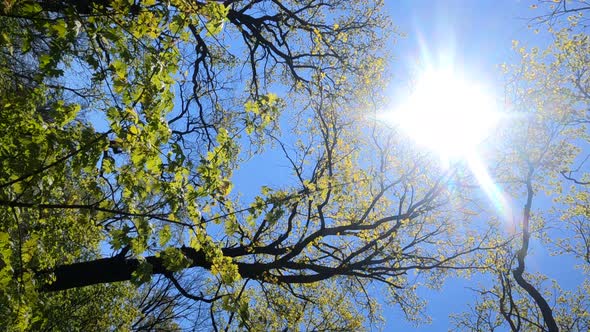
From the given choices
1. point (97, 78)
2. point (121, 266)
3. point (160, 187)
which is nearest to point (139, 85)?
point (97, 78)

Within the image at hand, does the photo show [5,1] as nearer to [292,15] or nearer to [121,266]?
[121,266]

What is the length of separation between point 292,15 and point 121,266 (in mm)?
7243

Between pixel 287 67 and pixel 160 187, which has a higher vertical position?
pixel 287 67

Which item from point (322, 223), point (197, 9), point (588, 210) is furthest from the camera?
point (588, 210)

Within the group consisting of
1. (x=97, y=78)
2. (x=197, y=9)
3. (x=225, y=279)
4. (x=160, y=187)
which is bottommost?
(x=225, y=279)

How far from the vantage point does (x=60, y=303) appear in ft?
31.9

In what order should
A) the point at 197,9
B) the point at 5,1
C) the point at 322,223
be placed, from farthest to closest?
the point at 322,223 → the point at 197,9 → the point at 5,1

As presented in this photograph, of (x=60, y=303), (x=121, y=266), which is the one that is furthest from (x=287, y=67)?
(x=60, y=303)

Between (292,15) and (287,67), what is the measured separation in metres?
1.96

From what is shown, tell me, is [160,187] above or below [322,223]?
below

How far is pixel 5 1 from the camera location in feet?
8.98

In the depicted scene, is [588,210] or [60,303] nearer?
[60,303]

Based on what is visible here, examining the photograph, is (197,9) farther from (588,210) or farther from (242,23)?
(588,210)

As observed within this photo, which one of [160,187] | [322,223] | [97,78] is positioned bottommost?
[160,187]
